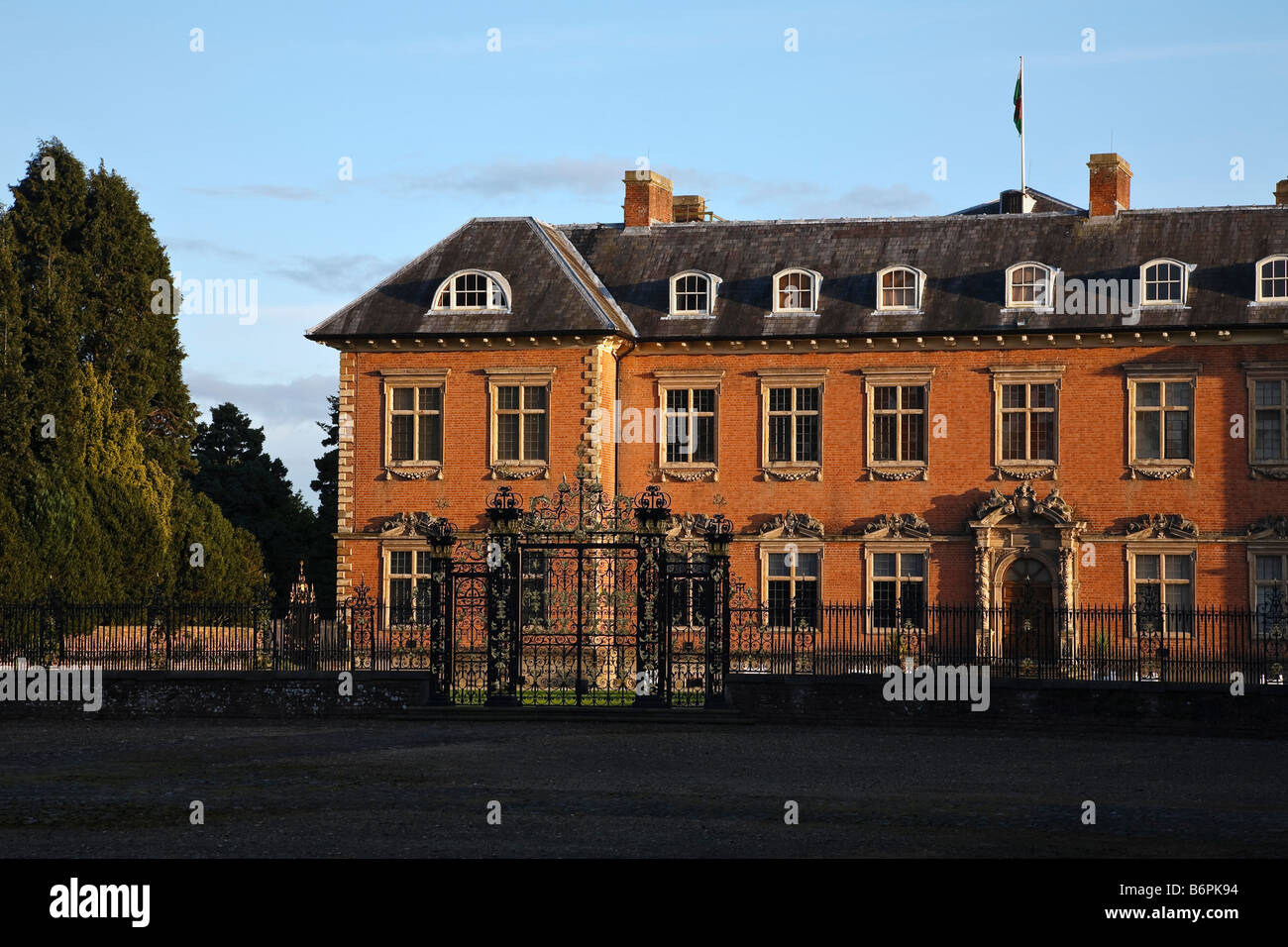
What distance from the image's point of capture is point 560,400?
122ft

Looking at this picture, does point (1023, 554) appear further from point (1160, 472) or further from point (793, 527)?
point (793, 527)

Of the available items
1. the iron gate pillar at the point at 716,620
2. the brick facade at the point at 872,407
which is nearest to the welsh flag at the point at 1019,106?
the brick facade at the point at 872,407

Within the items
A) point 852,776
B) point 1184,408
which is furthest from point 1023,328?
point 852,776

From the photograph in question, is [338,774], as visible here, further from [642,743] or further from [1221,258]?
[1221,258]

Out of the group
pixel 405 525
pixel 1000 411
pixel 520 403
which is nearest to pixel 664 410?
pixel 520 403

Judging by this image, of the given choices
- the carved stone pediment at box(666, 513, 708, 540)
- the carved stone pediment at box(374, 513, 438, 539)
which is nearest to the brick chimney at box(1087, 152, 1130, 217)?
the carved stone pediment at box(666, 513, 708, 540)

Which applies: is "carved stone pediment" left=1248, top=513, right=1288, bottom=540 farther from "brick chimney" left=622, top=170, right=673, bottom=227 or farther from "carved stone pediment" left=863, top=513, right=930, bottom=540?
"brick chimney" left=622, top=170, right=673, bottom=227

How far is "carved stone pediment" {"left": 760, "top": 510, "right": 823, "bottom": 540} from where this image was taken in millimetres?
36688

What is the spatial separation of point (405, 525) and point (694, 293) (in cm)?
826

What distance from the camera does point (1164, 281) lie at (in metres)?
35.7

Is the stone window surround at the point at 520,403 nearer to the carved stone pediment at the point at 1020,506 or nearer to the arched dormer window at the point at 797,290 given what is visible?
the arched dormer window at the point at 797,290

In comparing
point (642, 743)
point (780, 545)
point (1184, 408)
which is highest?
point (1184, 408)

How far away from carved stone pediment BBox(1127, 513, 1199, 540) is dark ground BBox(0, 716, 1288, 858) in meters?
14.2
